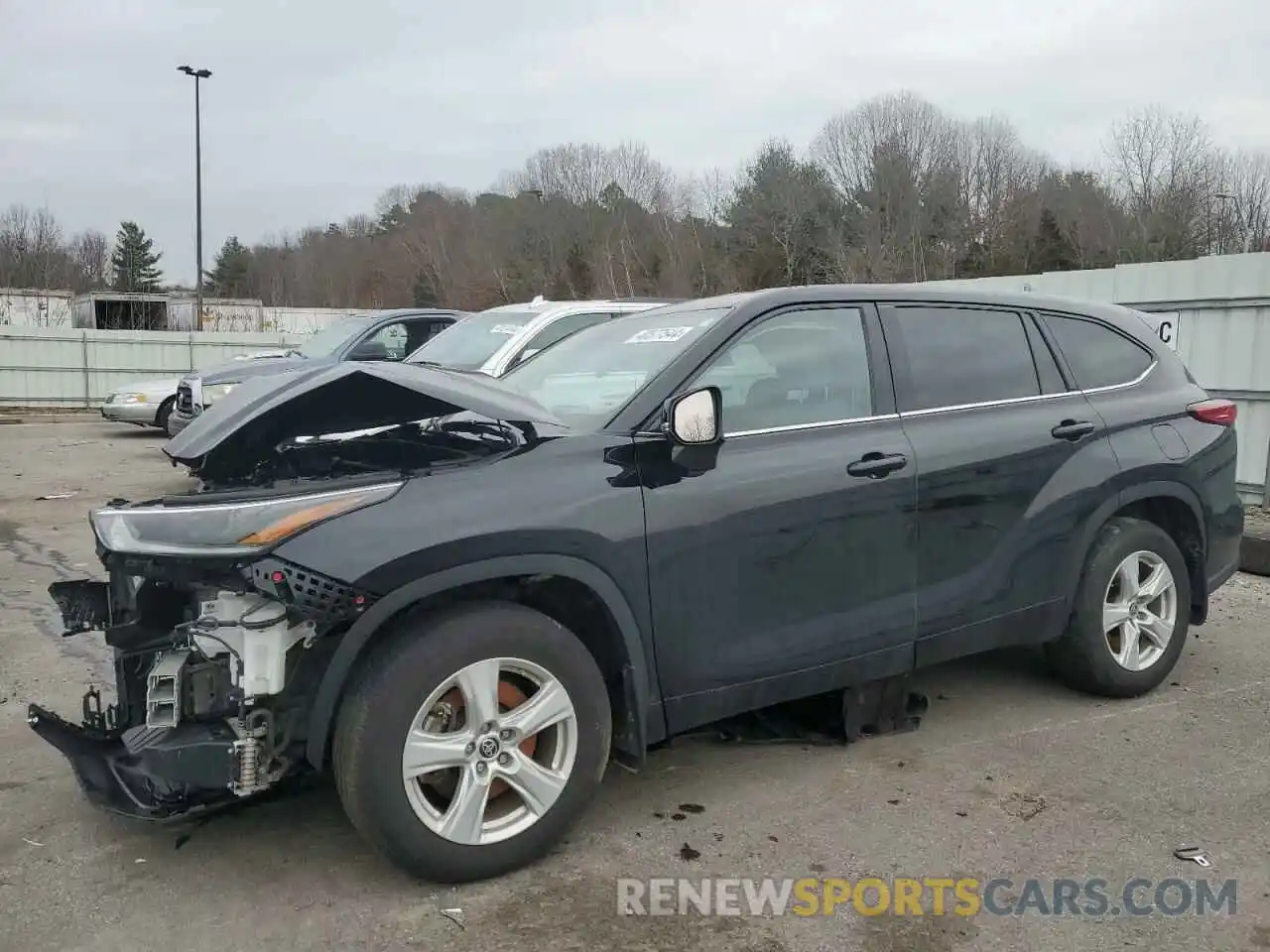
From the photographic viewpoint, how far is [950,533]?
13.1 ft

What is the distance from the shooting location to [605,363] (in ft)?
13.3

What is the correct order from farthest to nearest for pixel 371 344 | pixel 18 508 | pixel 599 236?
pixel 599 236 → pixel 371 344 → pixel 18 508

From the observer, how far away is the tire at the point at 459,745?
288 cm

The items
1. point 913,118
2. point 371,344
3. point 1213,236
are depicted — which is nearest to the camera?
point 371,344

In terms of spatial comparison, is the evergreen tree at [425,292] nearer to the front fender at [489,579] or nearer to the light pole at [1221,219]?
the light pole at [1221,219]

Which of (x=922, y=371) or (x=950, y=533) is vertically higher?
(x=922, y=371)

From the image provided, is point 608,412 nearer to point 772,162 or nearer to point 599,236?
point 772,162

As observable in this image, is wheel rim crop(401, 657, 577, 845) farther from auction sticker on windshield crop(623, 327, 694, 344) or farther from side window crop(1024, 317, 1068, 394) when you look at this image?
side window crop(1024, 317, 1068, 394)

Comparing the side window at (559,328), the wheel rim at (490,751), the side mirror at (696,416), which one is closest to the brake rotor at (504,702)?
the wheel rim at (490,751)

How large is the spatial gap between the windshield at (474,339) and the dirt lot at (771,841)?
16.3 ft

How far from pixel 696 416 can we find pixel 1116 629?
251 cm

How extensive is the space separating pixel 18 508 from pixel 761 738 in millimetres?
8345

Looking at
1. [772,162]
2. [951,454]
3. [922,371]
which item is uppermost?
[772,162]

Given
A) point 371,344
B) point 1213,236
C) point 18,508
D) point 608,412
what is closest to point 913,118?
A: point 1213,236
